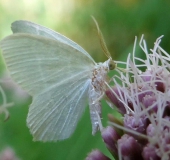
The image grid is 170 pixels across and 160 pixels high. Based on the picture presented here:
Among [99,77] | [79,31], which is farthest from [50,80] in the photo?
[79,31]

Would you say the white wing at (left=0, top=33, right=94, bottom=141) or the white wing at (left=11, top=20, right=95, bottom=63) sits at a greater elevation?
the white wing at (left=11, top=20, right=95, bottom=63)

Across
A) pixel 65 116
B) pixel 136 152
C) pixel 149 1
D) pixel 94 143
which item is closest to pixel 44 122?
pixel 65 116

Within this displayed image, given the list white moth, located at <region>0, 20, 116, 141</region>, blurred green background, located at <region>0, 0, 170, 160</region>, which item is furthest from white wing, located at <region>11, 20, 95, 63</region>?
blurred green background, located at <region>0, 0, 170, 160</region>

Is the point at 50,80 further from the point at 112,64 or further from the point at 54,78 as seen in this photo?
the point at 112,64

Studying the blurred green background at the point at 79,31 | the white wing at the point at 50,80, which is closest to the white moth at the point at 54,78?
the white wing at the point at 50,80

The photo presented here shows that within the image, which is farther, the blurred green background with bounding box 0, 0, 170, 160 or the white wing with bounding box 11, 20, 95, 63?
the blurred green background with bounding box 0, 0, 170, 160

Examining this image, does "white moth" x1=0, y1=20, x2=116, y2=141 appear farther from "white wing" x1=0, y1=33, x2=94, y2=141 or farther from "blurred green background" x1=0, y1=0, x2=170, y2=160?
"blurred green background" x1=0, y1=0, x2=170, y2=160

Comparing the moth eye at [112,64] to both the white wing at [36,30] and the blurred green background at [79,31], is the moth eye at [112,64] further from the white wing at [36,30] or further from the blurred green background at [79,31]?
the blurred green background at [79,31]
